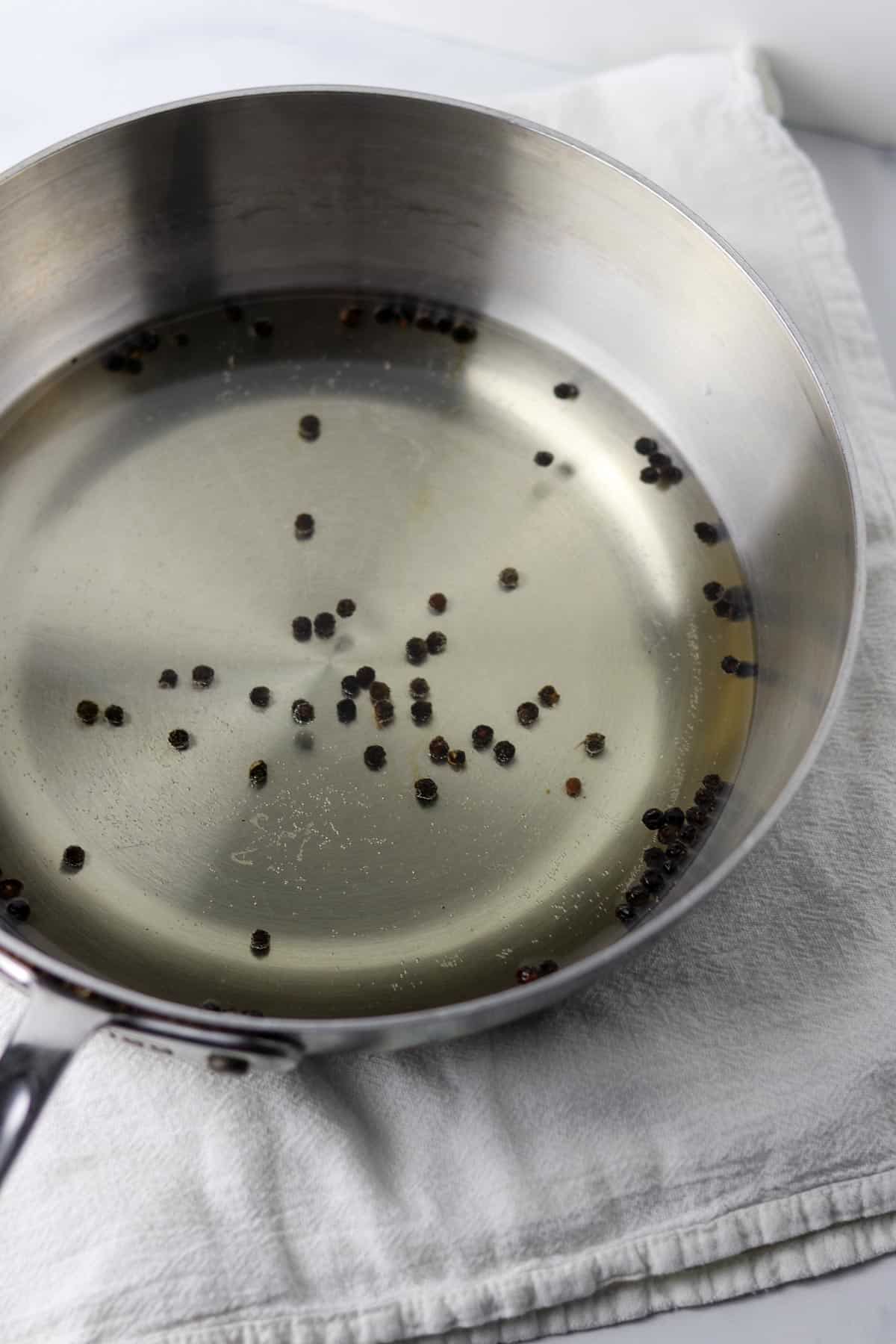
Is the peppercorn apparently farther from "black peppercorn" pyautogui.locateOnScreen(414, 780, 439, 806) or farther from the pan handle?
the pan handle

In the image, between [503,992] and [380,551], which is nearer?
[503,992]

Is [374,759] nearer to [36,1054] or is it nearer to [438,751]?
[438,751]

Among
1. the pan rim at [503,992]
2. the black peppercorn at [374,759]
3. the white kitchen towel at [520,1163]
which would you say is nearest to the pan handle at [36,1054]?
the pan rim at [503,992]

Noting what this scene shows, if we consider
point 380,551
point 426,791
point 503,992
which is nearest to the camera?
point 503,992

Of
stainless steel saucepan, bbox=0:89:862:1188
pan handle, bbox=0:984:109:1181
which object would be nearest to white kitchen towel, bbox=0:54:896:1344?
stainless steel saucepan, bbox=0:89:862:1188

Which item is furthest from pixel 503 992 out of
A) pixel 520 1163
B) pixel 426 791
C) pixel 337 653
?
pixel 337 653

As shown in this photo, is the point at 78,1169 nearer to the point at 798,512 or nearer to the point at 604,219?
the point at 798,512
